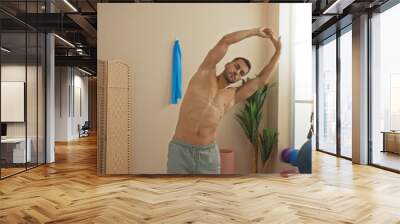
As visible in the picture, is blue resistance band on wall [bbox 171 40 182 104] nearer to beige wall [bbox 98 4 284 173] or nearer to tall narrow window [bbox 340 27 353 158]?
beige wall [bbox 98 4 284 173]

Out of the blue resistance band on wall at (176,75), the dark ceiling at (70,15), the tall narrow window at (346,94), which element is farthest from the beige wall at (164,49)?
the tall narrow window at (346,94)

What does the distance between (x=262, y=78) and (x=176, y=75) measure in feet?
4.45

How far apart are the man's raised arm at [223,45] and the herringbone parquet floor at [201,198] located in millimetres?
1786

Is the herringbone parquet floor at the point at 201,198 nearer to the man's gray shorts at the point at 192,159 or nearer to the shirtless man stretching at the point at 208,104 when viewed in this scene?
the man's gray shorts at the point at 192,159

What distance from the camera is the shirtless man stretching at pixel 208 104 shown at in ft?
19.3

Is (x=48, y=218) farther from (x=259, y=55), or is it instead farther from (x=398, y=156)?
(x=398, y=156)

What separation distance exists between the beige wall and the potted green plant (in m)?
0.10

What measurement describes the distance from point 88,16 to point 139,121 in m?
2.89

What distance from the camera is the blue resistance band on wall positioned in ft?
19.5

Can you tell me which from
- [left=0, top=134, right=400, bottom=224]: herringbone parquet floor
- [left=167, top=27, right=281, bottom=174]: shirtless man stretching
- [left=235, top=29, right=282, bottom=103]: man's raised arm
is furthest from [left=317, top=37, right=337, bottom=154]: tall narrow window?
[left=167, top=27, right=281, bottom=174]: shirtless man stretching

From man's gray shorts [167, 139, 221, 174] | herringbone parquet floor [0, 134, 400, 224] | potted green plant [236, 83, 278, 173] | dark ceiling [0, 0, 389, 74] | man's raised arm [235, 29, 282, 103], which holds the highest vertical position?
dark ceiling [0, 0, 389, 74]

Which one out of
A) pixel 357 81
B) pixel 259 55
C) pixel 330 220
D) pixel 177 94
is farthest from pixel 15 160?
pixel 357 81

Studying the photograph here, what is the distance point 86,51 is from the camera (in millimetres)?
12523

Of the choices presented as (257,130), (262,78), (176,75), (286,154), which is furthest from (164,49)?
(286,154)
